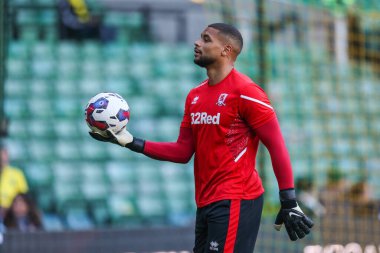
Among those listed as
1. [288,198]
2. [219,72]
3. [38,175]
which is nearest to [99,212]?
[38,175]

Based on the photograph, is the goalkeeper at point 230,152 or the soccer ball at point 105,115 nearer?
the goalkeeper at point 230,152

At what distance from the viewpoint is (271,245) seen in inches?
362

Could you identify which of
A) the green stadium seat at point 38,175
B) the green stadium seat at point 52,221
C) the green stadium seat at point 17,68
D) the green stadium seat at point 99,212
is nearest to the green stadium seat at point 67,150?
the green stadium seat at point 38,175

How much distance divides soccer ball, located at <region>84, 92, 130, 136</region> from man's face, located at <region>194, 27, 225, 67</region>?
540 millimetres

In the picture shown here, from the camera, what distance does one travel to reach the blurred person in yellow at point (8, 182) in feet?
32.8

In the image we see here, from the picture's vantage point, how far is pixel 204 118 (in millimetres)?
5293

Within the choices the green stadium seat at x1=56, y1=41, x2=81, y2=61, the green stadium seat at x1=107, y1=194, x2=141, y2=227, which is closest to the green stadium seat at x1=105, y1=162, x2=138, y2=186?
the green stadium seat at x1=107, y1=194, x2=141, y2=227

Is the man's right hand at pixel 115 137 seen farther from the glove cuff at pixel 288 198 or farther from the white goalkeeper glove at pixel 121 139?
the glove cuff at pixel 288 198

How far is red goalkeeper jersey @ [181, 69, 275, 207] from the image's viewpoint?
204 inches

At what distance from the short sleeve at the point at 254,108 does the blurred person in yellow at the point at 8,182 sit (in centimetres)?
524

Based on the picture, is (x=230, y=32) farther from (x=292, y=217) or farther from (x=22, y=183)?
(x=22, y=183)

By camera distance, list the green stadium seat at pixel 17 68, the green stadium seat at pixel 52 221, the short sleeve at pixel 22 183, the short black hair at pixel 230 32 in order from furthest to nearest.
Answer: the green stadium seat at pixel 17 68, the green stadium seat at pixel 52 221, the short sleeve at pixel 22 183, the short black hair at pixel 230 32

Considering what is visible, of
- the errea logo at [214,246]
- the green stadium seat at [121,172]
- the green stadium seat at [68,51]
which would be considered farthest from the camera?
the green stadium seat at [68,51]

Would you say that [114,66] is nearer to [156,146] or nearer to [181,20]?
[181,20]
